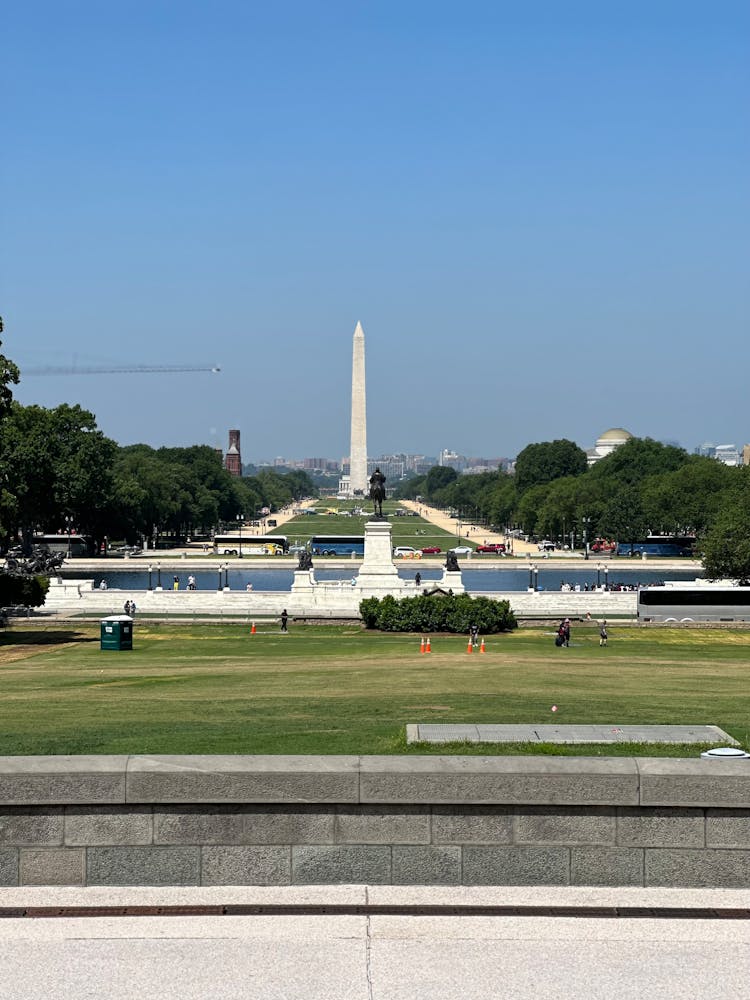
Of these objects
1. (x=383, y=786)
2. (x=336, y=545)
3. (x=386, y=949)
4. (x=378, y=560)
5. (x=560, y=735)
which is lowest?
(x=336, y=545)

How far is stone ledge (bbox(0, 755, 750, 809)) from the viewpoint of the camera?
993 cm

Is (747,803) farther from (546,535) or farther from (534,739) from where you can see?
(546,535)

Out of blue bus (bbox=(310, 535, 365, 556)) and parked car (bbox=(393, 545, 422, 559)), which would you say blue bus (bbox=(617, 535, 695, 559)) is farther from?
blue bus (bbox=(310, 535, 365, 556))

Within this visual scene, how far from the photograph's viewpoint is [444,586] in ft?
241

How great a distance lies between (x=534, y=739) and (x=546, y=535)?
156 meters

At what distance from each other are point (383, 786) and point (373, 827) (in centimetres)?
29

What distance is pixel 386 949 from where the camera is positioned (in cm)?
880

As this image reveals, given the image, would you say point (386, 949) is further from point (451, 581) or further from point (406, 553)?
point (406, 553)

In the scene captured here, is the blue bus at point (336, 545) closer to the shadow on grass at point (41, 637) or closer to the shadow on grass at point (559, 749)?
the shadow on grass at point (41, 637)

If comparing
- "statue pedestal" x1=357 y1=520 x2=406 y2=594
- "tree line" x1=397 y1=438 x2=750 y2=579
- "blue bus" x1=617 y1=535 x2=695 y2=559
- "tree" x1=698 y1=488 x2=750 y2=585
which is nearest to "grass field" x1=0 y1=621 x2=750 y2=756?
"statue pedestal" x1=357 y1=520 x2=406 y2=594

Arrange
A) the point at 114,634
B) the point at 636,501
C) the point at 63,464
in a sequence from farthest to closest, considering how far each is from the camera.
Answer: the point at 636,501 < the point at 63,464 < the point at 114,634

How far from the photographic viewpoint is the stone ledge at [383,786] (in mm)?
9930

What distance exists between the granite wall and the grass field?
183 cm

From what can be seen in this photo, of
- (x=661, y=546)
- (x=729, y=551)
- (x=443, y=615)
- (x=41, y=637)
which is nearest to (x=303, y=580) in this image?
(x=443, y=615)
